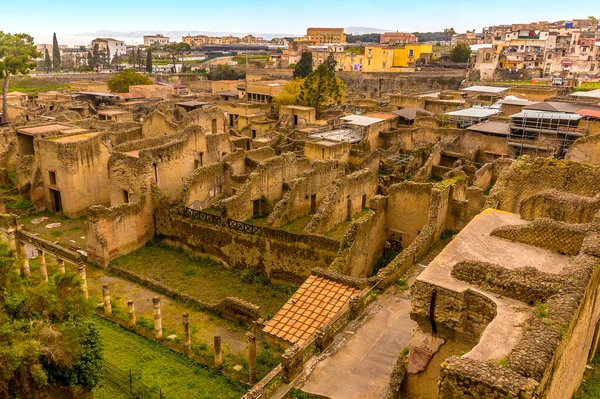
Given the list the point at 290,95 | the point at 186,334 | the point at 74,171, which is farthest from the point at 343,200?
the point at 290,95

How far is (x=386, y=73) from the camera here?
75500 mm

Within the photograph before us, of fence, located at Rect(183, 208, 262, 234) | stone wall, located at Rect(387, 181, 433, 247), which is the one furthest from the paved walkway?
fence, located at Rect(183, 208, 262, 234)

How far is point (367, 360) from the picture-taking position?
34.4ft

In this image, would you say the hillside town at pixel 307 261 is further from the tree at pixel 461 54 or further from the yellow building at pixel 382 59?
the tree at pixel 461 54

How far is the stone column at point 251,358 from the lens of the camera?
12594 millimetres

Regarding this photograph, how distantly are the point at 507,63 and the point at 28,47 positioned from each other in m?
73.0

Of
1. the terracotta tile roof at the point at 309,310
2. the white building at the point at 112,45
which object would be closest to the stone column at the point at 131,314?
the terracotta tile roof at the point at 309,310

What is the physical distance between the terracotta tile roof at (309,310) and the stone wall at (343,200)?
6029 millimetres

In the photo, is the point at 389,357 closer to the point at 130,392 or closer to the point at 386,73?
the point at 130,392

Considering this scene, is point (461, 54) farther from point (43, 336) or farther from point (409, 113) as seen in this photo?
point (43, 336)

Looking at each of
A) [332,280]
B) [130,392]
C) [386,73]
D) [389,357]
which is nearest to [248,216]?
[332,280]

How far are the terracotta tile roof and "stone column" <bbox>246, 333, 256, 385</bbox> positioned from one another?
0.42 metres

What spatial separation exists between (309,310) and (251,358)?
1968 mm

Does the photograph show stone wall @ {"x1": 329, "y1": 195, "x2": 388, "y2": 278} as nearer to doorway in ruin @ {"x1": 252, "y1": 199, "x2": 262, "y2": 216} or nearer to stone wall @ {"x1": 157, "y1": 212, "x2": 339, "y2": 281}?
stone wall @ {"x1": 157, "y1": 212, "x2": 339, "y2": 281}
